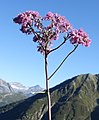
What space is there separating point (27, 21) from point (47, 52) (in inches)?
60.6

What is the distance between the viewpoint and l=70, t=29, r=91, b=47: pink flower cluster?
548 inches

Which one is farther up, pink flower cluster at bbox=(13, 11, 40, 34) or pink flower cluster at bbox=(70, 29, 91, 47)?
pink flower cluster at bbox=(13, 11, 40, 34)

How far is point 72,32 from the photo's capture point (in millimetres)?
14211

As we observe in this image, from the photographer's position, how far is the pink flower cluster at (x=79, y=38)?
45.6ft

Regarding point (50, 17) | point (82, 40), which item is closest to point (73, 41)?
point (82, 40)

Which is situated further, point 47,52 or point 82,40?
point 47,52

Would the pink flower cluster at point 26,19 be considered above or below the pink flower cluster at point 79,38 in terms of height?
above

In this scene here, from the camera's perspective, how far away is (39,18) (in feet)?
47.0

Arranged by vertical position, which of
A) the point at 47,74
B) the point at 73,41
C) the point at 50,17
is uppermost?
the point at 50,17

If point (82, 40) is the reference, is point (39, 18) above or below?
above

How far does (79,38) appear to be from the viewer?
13.9 metres

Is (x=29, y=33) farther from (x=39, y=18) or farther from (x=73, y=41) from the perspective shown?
(x=73, y=41)

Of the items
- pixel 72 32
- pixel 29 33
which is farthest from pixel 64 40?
pixel 29 33

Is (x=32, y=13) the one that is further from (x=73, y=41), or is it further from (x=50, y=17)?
(x=73, y=41)
